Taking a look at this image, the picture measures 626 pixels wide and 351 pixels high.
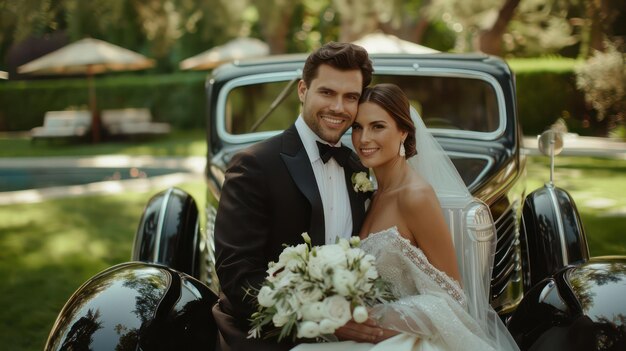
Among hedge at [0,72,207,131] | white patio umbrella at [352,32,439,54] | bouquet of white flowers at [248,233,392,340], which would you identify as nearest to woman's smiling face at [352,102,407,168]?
bouquet of white flowers at [248,233,392,340]

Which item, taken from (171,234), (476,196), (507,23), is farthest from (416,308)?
(507,23)

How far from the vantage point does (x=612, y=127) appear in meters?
18.3

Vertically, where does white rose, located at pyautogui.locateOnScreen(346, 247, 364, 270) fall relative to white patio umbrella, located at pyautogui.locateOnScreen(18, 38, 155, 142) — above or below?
below

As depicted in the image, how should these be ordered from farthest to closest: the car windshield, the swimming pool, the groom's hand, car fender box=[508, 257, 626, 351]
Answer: the swimming pool
the car windshield
car fender box=[508, 257, 626, 351]
the groom's hand

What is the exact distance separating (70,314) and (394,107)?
1.51m

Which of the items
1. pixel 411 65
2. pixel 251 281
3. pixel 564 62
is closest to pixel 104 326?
pixel 251 281

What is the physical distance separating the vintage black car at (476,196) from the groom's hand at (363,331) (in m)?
0.75

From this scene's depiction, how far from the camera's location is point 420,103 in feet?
17.6

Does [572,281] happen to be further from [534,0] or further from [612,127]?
[612,127]

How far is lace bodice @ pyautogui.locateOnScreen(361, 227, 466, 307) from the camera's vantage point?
291 cm

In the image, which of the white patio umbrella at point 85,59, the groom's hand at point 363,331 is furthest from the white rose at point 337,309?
the white patio umbrella at point 85,59

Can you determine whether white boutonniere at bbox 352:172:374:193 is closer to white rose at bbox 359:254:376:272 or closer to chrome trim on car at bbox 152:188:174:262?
white rose at bbox 359:254:376:272

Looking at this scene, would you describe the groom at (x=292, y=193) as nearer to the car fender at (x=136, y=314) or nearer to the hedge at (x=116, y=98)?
the car fender at (x=136, y=314)

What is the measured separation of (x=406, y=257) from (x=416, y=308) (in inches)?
7.8
